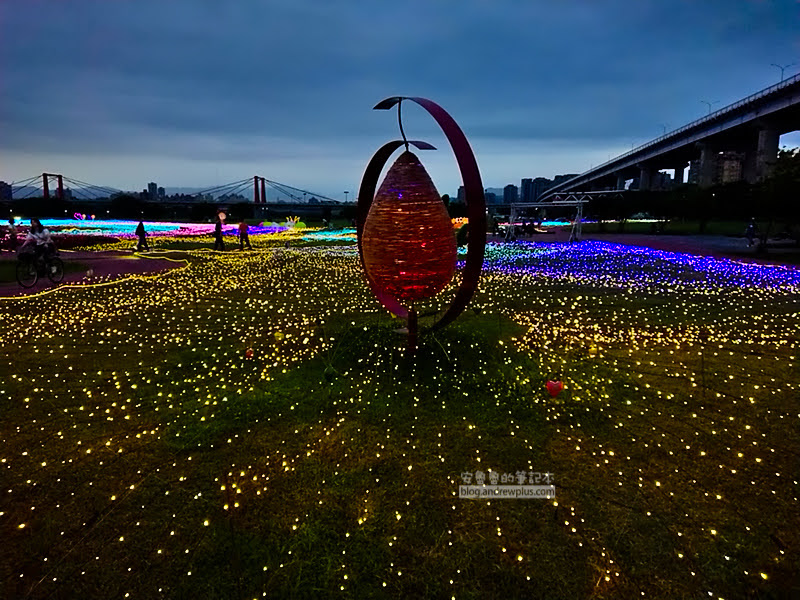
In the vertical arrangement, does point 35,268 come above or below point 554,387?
above

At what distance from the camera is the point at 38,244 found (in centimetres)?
1275

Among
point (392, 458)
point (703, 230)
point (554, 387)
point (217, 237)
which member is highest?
point (217, 237)

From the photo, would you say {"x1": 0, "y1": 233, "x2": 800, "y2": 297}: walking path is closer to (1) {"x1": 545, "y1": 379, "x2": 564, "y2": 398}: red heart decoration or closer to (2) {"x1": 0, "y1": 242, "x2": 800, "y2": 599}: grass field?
(2) {"x1": 0, "y1": 242, "x2": 800, "y2": 599}: grass field

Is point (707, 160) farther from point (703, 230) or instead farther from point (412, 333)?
point (412, 333)

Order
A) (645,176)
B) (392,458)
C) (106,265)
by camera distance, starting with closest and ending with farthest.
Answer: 1. (392,458)
2. (106,265)
3. (645,176)

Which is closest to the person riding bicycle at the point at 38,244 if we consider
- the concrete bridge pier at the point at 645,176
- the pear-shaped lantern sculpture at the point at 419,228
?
the pear-shaped lantern sculpture at the point at 419,228

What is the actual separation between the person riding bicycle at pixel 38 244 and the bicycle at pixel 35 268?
0.09 meters

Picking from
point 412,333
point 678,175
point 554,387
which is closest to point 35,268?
point 412,333

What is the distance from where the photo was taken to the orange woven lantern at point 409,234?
17.8 feet

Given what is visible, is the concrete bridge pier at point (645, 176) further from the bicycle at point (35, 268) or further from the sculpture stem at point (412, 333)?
the sculpture stem at point (412, 333)

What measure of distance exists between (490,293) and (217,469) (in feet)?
29.1

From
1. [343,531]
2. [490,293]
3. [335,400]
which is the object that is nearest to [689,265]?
[490,293]

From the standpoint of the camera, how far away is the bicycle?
41.0ft

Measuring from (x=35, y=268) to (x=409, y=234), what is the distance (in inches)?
501
